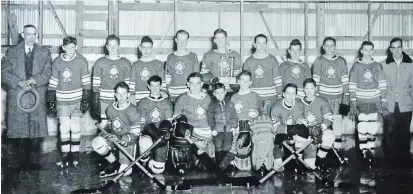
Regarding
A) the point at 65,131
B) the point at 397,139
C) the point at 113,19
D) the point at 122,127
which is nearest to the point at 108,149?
the point at 122,127

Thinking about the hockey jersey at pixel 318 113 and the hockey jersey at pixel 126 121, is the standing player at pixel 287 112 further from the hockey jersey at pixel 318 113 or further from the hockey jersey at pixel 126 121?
the hockey jersey at pixel 126 121

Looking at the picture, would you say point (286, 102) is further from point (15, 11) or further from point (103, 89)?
point (15, 11)

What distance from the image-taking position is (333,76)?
20.0 ft

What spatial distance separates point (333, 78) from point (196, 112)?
2044 millimetres

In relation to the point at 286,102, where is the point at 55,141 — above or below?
below

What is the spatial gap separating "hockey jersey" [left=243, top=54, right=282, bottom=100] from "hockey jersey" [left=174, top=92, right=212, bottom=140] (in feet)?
3.33

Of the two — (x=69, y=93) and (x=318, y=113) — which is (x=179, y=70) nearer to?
(x=69, y=93)

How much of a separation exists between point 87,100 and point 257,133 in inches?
84.0

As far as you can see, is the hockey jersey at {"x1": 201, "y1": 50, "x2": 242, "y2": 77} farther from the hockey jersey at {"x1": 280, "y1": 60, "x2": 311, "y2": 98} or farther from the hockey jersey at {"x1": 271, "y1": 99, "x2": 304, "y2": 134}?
the hockey jersey at {"x1": 271, "y1": 99, "x2": 304, "y2": 134}

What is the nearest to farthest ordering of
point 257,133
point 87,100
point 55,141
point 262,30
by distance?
point 257,133
point 87,100
point 55,141
point 262,30

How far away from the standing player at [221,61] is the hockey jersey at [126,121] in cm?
122

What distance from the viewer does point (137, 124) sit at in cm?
520

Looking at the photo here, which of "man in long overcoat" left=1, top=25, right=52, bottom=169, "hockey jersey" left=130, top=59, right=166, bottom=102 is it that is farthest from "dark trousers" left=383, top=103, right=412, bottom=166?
"man in long overcoat" left=1, top=25, right=52, bottom=169

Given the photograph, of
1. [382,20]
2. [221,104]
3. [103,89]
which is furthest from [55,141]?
[382,20]
